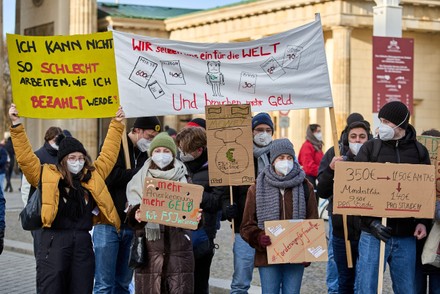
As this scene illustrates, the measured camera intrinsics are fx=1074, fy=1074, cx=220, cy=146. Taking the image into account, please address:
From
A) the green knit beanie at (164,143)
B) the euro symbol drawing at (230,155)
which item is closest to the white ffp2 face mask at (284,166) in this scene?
the green knit beanie at (164,143)

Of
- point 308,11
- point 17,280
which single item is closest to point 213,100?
point 17,280

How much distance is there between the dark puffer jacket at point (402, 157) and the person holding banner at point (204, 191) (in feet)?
4.88

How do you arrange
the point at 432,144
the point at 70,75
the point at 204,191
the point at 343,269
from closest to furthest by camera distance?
the point at 432,144, the point at 204,191, the point at 343,269, the point at 70,75

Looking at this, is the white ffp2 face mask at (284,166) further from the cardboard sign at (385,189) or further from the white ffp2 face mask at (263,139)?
the white ffp2 face mask at (263,139)

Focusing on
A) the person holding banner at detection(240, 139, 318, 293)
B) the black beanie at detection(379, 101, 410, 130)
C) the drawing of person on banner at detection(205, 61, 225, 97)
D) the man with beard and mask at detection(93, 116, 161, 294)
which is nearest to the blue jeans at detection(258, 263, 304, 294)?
the person holding banner at detection(240, 139, 318, 293)

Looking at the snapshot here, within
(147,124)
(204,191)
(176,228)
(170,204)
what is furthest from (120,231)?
(170,204)

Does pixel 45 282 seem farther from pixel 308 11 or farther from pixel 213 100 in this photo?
pixel 308 11

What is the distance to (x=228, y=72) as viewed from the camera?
9883 mm

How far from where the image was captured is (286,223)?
8.25 meters

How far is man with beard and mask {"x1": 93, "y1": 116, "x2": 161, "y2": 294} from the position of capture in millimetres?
9375

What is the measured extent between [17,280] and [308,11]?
29.0 metres

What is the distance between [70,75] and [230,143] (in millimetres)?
1711

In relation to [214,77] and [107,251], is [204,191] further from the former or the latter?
[214,77]

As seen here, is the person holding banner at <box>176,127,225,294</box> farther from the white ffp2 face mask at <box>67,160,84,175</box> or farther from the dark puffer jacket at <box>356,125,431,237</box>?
Answer: the dark puffer jacket at <box>356,125,431,237</box>
